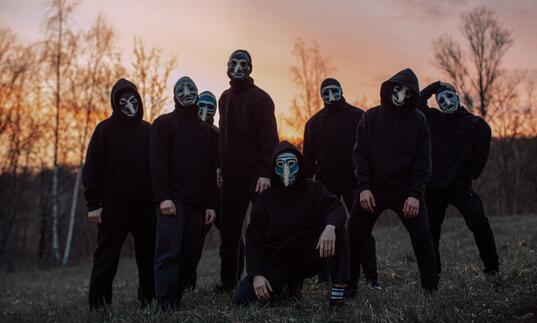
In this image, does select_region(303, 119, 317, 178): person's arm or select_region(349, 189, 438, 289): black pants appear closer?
select_region(349, 189, 438, 289): black pants

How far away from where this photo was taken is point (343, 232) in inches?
233

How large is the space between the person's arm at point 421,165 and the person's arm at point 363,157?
21.7 inches

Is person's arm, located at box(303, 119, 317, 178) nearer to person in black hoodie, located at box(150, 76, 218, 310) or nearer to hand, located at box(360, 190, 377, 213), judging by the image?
person in black hoodie, located at box(150, 76, 218, 310)

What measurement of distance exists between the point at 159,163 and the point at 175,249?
1.06 meters

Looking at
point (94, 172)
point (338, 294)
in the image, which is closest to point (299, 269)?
point (338, 294)

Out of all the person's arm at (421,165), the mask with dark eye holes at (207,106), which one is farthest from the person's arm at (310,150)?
the person's arm at (421,165)

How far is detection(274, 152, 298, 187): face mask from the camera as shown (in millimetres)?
6137

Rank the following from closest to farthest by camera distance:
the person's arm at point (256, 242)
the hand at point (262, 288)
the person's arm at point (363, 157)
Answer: the hand at point (262, 288)
the person's arm at point (256, 242)
the person's arm at point (363, 157)

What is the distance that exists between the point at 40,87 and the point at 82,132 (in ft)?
10.4

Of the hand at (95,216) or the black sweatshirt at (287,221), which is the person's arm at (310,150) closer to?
the black sweatshirt at (287,221)

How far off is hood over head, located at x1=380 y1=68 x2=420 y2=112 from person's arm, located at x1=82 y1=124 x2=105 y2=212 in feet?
12.1

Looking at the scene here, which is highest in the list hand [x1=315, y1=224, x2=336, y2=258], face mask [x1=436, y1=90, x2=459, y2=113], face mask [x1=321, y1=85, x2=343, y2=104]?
face mask [x1=321, y1=85, x2=343, y2=104]

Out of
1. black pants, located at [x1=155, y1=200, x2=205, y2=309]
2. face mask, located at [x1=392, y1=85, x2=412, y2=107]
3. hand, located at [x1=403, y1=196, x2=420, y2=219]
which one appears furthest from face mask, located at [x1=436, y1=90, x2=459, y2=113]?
black pants, located at [x1=155, y1=200, x2=205, y2=309]

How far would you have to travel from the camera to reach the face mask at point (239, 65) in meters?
7.47
